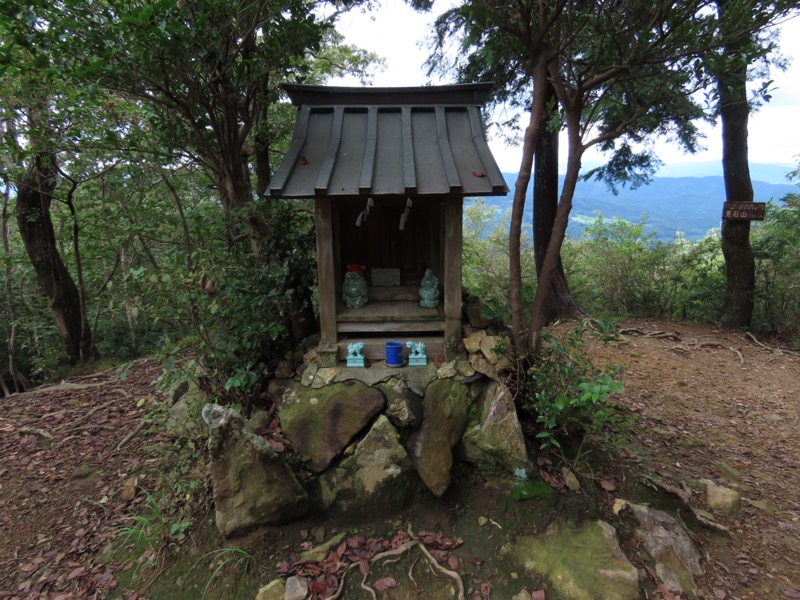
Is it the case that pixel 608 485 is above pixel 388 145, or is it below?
below

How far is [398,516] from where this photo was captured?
2949 millimetres

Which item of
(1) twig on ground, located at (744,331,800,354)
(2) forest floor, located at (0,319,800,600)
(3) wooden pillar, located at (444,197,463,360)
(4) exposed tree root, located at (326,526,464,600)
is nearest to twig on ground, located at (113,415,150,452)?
(2) forest floor, located at (0,319,800,600)

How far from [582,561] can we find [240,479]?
7.70 feet

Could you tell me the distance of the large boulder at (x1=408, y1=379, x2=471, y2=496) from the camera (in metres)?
3.00

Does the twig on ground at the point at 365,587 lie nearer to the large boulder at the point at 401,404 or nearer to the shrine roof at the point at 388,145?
the large boulder at the point at 401,404

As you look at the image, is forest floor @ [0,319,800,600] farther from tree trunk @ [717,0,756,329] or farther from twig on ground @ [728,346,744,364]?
tree trunk @ [717,0,756,329]

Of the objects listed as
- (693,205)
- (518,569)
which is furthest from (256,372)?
(693,205)

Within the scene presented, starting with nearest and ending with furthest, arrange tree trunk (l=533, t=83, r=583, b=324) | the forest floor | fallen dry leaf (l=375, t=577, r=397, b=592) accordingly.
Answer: fallen dry leaf (l=375, t=577, r=397, b=592) < the forest floor < tree trunk (l=533, t=83, r=583, b=324)

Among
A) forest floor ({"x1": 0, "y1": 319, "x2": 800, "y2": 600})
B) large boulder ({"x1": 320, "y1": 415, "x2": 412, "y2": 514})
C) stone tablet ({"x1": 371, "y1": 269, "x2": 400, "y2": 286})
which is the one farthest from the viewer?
stone tablet ({"x1": 371, "y1": 269, "x2": 400, "y2": 286})

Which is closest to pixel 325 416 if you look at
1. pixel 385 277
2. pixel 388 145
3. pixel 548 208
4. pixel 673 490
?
pixel 385 277

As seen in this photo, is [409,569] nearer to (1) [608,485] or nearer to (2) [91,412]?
(1) [608,485]

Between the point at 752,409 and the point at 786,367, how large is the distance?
178 cm

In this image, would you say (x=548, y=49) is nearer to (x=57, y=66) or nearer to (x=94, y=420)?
(x=57, y=66)

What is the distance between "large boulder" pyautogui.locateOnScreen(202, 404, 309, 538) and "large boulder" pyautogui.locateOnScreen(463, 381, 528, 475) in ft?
→ 4.82
